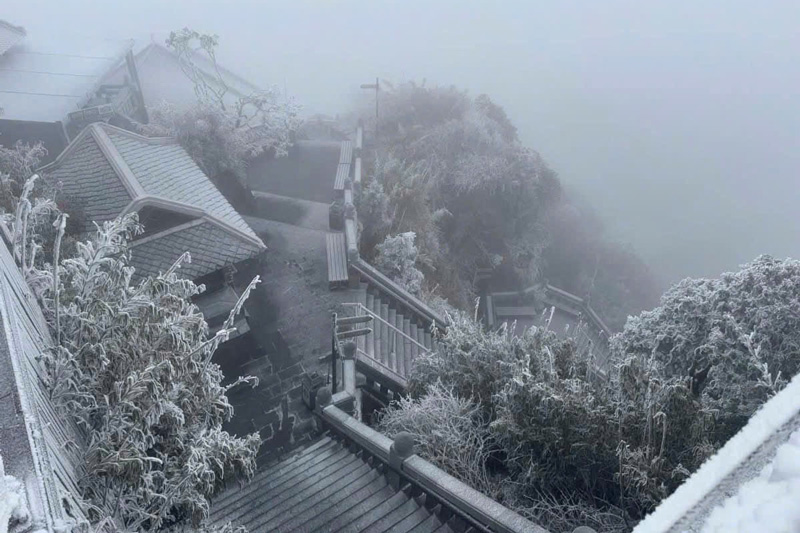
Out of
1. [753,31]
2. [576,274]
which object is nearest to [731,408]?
[576,274]

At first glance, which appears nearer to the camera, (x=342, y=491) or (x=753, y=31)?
(x=342, y=491)

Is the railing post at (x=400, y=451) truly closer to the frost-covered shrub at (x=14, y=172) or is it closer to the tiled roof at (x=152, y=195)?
the tiled roof at (x=152, y=195)

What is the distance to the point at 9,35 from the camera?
20.6 metres

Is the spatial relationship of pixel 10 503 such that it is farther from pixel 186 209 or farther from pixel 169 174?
pixel 169 174

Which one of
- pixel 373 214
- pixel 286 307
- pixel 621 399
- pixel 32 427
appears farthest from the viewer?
pixel 373 214

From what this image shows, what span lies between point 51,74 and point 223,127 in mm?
7989

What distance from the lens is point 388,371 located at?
11555mm

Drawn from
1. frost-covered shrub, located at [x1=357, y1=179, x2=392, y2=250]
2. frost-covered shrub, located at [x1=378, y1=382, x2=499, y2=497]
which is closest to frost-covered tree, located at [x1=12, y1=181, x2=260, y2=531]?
frost-covered shrub, located at [x1=378, y1=382, x2=499, y2=497]

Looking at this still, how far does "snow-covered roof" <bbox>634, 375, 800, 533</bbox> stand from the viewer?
5.21 ft

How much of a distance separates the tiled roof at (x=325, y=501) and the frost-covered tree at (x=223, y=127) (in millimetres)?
11230

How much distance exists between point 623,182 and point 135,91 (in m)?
32.4

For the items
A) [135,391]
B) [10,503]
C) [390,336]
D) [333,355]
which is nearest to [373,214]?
[390,336]

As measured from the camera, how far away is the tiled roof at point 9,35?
787 inches

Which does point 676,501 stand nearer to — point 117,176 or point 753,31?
point 117,176
